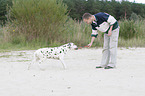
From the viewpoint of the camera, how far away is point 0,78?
4172mm

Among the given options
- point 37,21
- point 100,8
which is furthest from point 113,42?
point 100,8

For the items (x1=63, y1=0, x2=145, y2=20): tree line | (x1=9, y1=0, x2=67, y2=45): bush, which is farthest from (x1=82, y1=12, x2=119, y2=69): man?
(x1=63, y1=0, x2=145, y2=20): tree line

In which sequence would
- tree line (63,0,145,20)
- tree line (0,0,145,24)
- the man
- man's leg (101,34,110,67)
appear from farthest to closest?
1. tree line (63,0,145,20)
2. tree line (0,0,145,24)
3. man's leg (101,34,110,67)
4. the man

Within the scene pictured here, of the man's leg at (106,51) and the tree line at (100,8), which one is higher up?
the tree line at (100,8)

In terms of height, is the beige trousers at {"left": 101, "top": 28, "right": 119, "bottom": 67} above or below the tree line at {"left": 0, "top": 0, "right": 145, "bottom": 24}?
below

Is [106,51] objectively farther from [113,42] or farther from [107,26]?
[107,26]

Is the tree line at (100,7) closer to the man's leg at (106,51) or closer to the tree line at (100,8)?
the tree line at (100,8)

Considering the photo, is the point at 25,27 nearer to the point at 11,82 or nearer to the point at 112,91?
the point at 11,82

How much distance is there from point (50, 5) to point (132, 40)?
17.9 feet

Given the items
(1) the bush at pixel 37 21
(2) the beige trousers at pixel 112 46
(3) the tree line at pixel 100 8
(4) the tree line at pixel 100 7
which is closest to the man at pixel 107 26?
(2) the beige trousers at pixel 112 46

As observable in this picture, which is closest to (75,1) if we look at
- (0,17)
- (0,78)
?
(0,17)

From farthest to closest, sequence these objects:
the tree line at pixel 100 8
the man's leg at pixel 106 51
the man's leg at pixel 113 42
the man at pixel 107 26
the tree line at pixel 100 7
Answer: the tree line at pixel 100 7, the tree line at pixel 100 8, the man's leg at pixel 106 51, the man's leg at pixel 113 42, the man at pixel 107 26

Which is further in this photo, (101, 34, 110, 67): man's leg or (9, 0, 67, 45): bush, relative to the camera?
(9, 0, 67, 45): bush

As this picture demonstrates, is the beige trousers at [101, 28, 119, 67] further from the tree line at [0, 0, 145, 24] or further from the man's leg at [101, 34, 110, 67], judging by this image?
the tree line at [0, 0, 145, 24]
